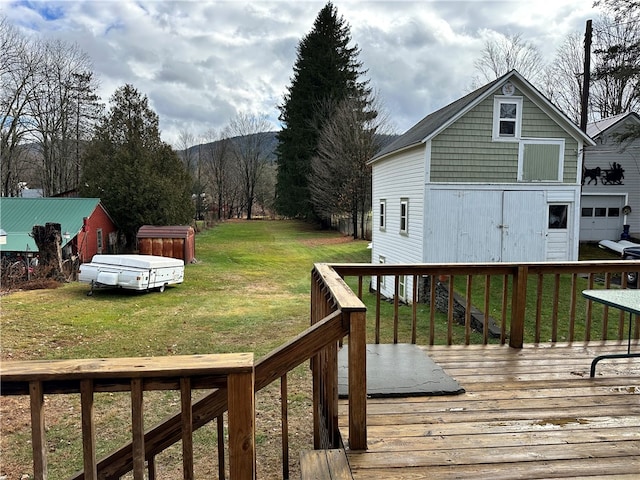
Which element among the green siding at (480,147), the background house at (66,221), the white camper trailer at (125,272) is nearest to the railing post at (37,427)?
the green siding at (480,147)

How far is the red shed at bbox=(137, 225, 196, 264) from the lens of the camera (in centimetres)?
1599

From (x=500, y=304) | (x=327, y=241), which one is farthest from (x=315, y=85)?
(x=500, y=304)

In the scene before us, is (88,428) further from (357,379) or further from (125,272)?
(125,272)

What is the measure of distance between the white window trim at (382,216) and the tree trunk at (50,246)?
10.1 meters

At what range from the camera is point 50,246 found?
1257cm

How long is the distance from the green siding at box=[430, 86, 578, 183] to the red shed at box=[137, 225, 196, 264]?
9919 millimetres

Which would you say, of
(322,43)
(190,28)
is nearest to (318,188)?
(322,43)

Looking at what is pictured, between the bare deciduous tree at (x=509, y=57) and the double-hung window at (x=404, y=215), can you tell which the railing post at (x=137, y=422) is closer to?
the double-hung window at (x=404, y=215)

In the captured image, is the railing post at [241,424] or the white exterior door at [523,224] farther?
the white exterior door at [523,224]

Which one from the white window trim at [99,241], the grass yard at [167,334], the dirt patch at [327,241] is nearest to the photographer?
the grass yard at [167,334]

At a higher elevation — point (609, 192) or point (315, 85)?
point (315, 85)

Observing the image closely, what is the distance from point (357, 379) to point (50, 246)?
43.6ft

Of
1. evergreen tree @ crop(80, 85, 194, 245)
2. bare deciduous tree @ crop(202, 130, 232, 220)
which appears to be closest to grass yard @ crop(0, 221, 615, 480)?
evergreen tree @ crop(80, 85, 194, 245)

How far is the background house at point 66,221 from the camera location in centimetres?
1404
